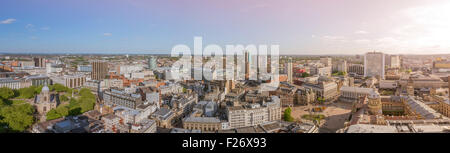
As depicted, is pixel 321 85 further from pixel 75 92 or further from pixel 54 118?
pixel 75 92

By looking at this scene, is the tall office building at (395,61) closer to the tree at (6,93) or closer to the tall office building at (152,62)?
the tall office building at (152,62)

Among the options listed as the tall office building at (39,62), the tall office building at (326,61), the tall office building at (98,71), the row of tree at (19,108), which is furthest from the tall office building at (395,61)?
the tall office building at (39,62)

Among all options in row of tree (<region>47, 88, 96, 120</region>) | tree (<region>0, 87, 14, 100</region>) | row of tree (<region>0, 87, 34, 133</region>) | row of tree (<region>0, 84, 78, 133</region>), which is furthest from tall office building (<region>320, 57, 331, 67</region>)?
tree (<region>0, 87, 14, 100</region>)

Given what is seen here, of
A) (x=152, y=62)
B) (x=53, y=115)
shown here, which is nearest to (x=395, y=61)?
(x=152, y=62)

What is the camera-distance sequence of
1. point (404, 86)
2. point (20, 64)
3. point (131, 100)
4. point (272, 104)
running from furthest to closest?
point (20, 64)
point (404, 86)
point (131, 100)
point (272, 104)
